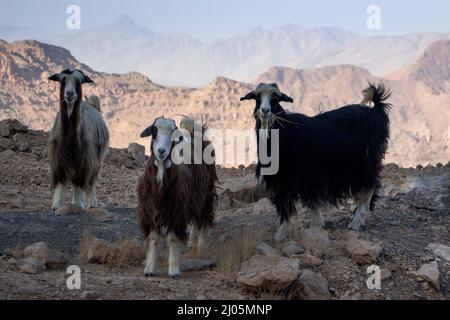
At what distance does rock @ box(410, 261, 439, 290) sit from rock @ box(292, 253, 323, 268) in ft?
3.97

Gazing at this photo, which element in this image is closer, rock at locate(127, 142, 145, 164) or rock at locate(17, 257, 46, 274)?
rock at locate(17, 257, 46, 274)

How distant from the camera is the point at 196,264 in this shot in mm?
8969

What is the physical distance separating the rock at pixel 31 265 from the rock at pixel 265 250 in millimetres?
2872

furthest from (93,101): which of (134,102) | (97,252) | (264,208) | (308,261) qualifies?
(134,102)

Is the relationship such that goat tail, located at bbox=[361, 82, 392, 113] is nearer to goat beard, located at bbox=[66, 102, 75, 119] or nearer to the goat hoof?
the goat hoof

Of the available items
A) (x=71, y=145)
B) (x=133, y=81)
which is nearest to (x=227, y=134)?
(x=133, y=81)

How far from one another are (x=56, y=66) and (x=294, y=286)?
85371 mm

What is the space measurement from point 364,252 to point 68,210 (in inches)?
215

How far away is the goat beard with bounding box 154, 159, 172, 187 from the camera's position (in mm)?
8312

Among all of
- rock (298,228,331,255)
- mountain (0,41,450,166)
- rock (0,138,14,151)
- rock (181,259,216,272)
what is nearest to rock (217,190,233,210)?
rock (298,228,331,255)

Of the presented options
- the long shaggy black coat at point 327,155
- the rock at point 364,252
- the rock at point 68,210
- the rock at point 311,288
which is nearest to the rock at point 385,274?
the rock at point 364,252
